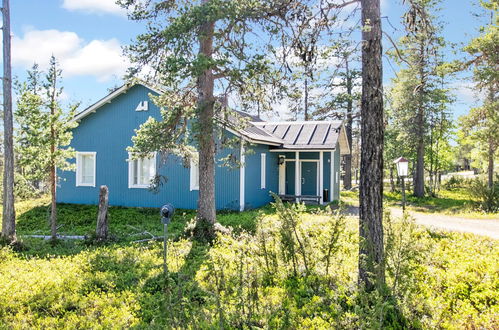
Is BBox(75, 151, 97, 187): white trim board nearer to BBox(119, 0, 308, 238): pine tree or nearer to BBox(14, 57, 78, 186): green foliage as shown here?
BBox(14, 57, 78, 186): green foliage

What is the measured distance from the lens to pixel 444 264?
19.8 feet

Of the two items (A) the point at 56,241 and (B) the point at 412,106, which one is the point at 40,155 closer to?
(A) the point at 56,241

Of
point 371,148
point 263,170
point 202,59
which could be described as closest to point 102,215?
point 202,59

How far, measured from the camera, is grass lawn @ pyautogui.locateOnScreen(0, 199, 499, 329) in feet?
13.2

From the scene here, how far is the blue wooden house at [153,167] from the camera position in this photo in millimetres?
13672

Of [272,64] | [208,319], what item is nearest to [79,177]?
[272,64]

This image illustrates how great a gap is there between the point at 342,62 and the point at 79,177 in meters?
13.6

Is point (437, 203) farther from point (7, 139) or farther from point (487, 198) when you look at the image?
point (7, 139)

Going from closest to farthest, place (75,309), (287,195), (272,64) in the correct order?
(75,309) → (272,64) → (287,195)

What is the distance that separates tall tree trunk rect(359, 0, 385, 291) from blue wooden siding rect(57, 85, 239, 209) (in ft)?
29.0

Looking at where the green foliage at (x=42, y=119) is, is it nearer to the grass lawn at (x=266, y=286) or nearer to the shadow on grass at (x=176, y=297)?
the grass lawn at (x=266, y=286)

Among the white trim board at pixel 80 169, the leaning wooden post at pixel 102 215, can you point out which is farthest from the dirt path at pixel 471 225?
the white trim board at pixel 80 169

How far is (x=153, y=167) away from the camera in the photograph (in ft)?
47.5

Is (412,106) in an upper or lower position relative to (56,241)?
upper
